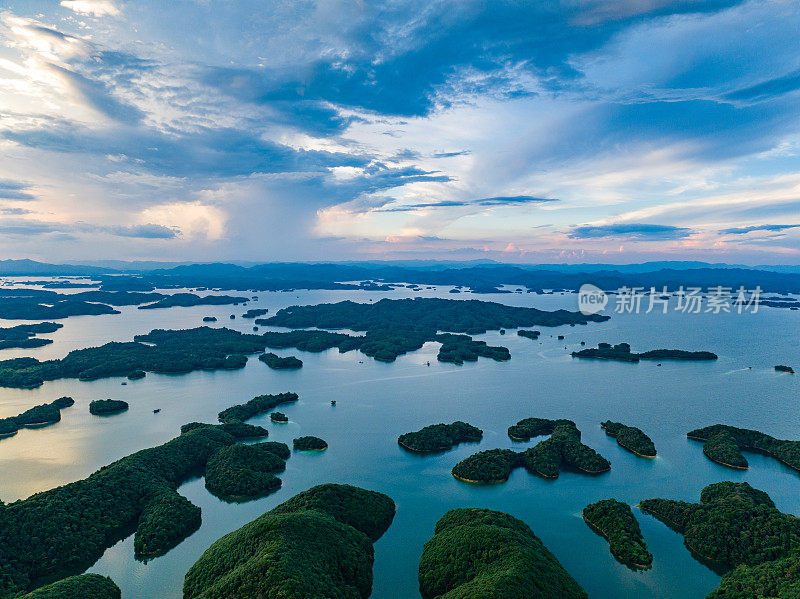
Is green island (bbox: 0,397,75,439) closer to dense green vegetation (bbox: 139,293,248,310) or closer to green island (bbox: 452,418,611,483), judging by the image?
green island (bbox: 452,418,611,483)

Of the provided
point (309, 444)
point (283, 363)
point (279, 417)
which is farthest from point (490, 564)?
point (283, 363)

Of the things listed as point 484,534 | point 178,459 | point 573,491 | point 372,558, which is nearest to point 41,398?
point 178,459

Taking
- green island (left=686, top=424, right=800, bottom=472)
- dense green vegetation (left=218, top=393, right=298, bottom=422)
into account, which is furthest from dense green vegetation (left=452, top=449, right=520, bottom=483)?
dense green vegetation (left=218, top=393, right=298, bottom=422)

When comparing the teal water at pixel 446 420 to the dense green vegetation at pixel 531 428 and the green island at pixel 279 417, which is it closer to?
the green island at pixel 279 417

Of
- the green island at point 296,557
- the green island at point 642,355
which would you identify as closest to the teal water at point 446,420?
the green island at point 296,557

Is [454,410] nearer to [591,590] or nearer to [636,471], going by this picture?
[636,471]

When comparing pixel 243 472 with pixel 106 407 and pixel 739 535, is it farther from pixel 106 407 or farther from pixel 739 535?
pixel 739 535
